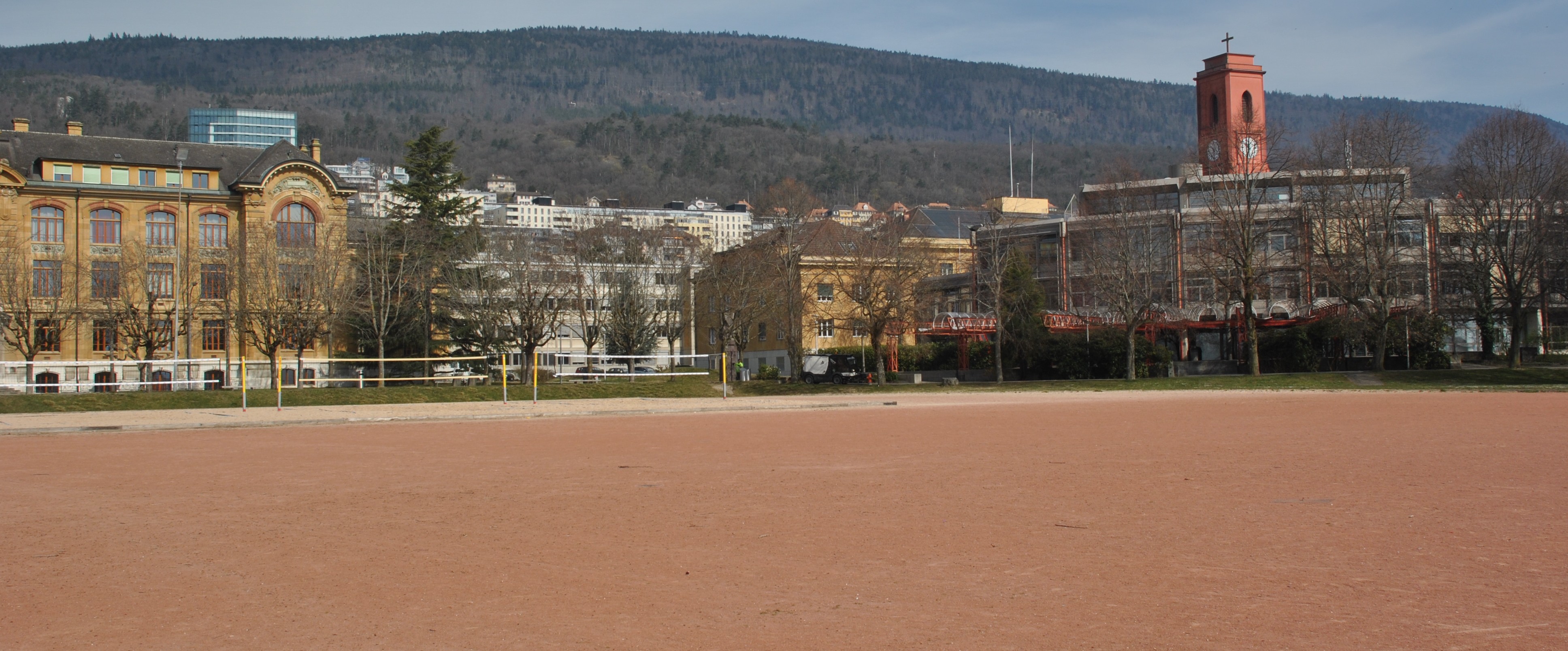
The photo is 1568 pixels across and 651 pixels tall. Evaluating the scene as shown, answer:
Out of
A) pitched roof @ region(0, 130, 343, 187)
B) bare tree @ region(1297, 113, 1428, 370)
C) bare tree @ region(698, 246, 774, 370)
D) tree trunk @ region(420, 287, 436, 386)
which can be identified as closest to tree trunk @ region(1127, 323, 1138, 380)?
bare tree @ region(1297, 113, 1428, 370)

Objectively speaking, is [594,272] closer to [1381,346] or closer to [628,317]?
[628,317]

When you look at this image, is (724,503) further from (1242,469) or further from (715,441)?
(715,441)

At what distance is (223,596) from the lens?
25.1 ft

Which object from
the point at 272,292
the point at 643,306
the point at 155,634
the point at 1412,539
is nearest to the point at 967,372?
the point at 643,306

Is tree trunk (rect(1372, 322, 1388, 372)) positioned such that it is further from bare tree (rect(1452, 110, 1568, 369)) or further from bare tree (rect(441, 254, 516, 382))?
bare tree (rect(441, 254, 516, 382))

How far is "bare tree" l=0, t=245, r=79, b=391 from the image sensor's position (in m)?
50.1

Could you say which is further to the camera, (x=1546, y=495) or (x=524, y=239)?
(x=524, y=239)

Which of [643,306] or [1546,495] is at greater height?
[643,306]

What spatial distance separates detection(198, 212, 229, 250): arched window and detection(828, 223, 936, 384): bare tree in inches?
1361

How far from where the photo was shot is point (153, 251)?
2288 inches

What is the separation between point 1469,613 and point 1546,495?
5.74m

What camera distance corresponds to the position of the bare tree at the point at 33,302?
50062 mm

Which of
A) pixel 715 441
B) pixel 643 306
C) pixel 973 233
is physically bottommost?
pixel 715 441

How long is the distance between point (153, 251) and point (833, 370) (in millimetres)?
34685
